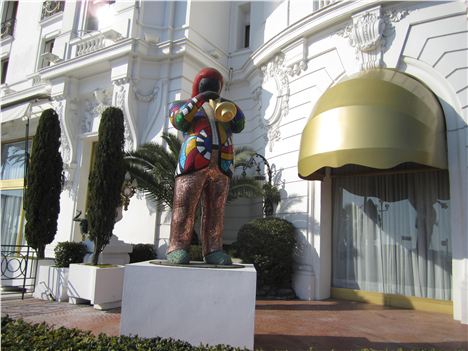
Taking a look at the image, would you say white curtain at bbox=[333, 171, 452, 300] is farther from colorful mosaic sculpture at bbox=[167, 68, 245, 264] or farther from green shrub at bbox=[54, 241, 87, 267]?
green shrub at bbox=[54, 241, 87, 267]

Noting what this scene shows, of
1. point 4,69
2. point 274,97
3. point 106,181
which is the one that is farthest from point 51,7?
point 106,181

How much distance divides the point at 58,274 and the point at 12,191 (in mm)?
11162

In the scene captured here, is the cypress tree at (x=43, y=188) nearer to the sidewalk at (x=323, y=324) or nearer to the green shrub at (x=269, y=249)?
the sidewalk at (x=323, y=324)

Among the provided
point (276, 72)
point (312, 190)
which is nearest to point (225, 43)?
point (276, 72)

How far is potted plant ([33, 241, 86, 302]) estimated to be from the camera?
25.5 ft

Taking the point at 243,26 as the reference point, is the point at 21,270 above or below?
below

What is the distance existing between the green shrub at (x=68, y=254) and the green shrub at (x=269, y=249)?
3.47m

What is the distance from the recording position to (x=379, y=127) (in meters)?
6.82

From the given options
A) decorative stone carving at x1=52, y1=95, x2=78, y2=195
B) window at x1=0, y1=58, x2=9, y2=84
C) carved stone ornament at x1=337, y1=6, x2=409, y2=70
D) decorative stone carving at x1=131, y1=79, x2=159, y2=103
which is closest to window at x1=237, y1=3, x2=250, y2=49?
decorative stone carving at x1=131, y1=79, x2=159, y2=103

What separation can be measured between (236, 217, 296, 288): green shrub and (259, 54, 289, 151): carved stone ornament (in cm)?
263

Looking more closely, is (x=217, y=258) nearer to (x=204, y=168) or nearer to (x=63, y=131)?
(x=204, y=168)

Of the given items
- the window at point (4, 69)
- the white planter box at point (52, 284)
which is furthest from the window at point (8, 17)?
the white planter box at point (52, 284)

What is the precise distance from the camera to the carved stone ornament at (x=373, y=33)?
8.23m

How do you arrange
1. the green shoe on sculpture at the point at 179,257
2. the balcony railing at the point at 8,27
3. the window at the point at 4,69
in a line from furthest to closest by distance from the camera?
the balcony railing at the point at 8,27
the window at the point at 4,69
the green shoe on sculpture at the point at 179,257
